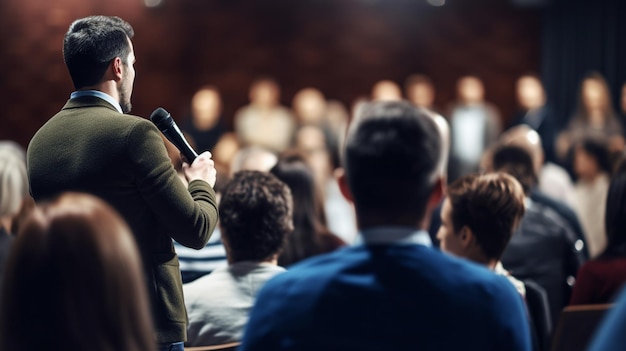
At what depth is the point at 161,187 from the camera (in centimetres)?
202

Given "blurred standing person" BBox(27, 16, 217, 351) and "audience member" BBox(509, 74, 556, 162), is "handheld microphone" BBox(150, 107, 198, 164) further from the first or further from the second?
"audience member" BBox(509, 74, 556, 162)

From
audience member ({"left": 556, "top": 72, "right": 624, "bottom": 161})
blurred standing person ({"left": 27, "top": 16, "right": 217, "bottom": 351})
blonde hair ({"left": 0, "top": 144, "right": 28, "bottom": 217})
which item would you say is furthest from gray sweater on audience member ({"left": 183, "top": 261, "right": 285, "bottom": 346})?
audience member ({"left": 556, "top": 72, "right": 624, "bottom": 161})

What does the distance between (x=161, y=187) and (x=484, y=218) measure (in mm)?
973

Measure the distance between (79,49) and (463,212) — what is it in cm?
113

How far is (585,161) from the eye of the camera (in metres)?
5.95

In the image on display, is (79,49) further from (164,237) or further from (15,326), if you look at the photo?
(15,326)

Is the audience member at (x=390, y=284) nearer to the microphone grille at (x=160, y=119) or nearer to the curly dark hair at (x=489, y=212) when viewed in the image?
the microphone grille at (x=160, y=119)

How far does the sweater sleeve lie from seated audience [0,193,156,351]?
2.17 feet

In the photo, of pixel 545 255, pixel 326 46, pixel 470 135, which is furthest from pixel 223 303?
pixel 326 46

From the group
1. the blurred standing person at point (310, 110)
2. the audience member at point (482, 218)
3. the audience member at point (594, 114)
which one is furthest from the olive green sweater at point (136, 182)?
the blurred standing person at point (310, 110)

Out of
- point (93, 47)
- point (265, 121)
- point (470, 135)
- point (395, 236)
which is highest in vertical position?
point (93, 47)

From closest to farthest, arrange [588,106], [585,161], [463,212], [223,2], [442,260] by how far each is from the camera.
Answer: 1. [442,260]
2. [463,212]
3. [585,161]
4. [588,106]
5. [223,2]

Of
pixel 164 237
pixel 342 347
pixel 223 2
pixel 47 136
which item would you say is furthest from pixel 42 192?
pixel 223 2

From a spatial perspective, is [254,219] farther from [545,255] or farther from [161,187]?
[545,255]
